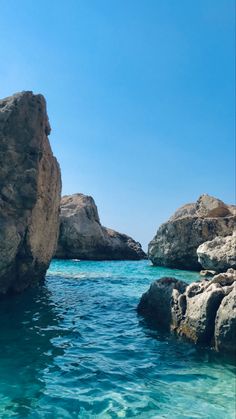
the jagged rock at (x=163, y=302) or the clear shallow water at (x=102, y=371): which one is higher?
the jagged rock at (x=163, y=302)

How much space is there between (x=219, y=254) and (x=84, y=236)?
25657mm

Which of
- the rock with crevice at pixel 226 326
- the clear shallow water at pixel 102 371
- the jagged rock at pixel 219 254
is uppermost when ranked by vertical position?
the jagged rock at pixel 219 254

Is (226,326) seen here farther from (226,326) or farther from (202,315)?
(202,315)

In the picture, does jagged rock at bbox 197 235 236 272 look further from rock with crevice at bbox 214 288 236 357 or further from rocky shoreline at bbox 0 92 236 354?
rock with crevice at bbox 214 288 236 357

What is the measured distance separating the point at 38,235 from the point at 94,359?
11.6 meters

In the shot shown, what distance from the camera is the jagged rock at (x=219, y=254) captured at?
2970 centimetres

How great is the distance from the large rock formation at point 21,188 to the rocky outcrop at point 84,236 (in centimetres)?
3025

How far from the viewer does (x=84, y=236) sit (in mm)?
52750

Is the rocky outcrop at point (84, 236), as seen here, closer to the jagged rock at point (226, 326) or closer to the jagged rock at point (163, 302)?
the jagged rock at point (163, 302)

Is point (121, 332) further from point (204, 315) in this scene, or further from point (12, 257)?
point (12, 257)

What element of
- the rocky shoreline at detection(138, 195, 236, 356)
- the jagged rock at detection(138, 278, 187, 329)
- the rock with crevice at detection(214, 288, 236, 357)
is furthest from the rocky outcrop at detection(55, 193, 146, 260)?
the rock with crevice at detection(214, 288, 236, 357)

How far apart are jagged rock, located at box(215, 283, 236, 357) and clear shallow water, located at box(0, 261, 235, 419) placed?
0.45 m

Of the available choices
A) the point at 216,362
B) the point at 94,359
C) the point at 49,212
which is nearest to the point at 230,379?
the point at 216,362

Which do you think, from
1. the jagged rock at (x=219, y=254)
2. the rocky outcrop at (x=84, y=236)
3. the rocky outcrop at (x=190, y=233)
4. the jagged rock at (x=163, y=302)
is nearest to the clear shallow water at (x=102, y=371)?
the jagged rock at (x=163, y=302)
